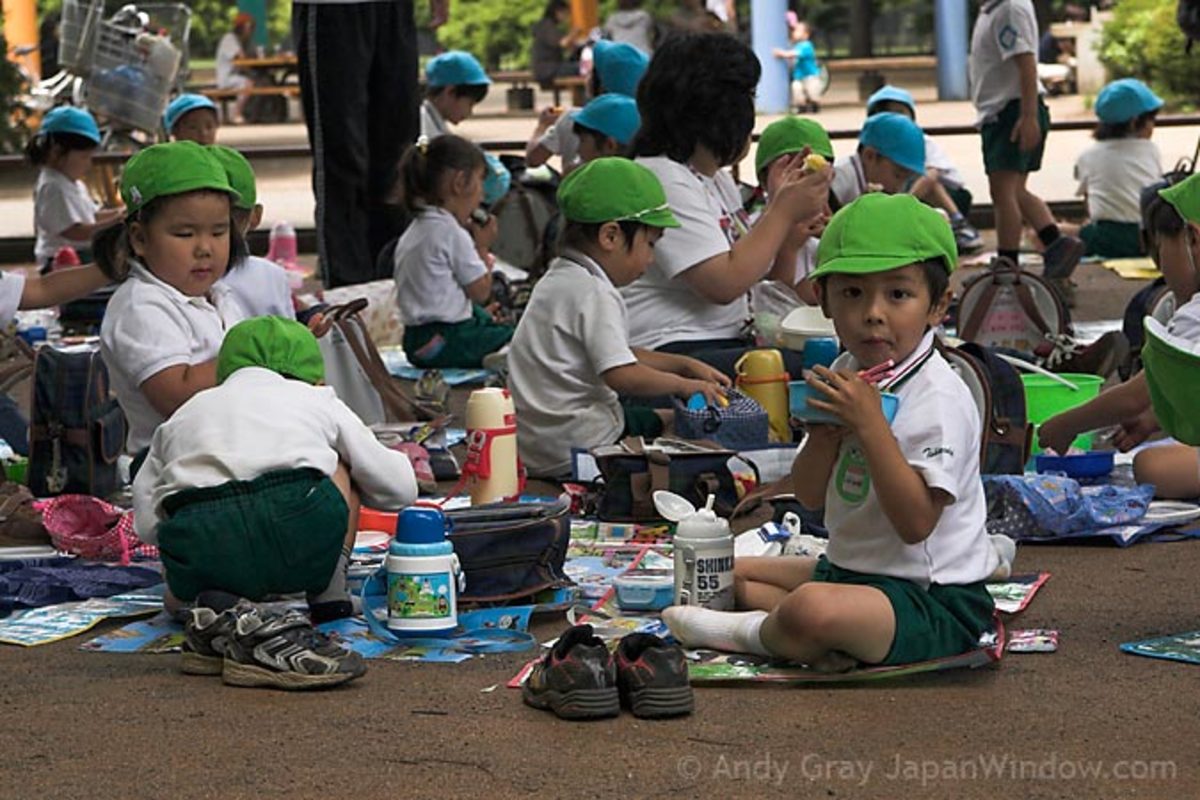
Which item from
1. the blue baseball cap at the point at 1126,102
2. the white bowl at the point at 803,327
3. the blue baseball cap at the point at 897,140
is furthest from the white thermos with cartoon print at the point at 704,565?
the blue baseball cap at the point at 1126,102

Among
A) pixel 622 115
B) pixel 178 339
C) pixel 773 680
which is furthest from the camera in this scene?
pixel 622 115

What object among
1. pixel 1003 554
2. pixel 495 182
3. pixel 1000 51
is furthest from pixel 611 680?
pixel 1000 51

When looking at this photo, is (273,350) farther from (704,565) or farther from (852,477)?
(852,477)

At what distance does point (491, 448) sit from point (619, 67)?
5374 mm

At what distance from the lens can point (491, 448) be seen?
6.29m

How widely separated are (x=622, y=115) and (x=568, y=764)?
636cm

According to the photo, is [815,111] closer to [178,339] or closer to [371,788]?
[178,339]

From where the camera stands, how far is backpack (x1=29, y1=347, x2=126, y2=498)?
21.7ft

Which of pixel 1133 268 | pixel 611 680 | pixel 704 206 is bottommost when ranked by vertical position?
pixel 1133 268

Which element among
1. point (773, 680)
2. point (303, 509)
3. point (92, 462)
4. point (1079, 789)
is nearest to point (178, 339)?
point (92, 462)

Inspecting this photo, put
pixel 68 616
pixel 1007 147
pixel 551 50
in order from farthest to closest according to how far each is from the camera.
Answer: pixel 551 50 < pixel 1007 147 < pixel 68 616

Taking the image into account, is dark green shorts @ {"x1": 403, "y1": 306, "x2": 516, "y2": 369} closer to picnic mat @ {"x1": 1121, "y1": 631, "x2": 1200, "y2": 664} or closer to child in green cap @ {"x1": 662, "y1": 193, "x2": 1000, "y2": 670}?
child in green cap @ {"x1": 662, "y1": 193, "x2": 1000, "y2": 670}

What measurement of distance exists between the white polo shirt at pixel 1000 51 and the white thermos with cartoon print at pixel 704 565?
21.9 ft

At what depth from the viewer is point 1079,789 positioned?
12.5ft
